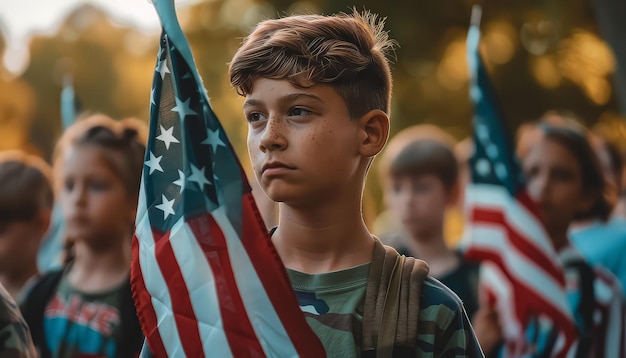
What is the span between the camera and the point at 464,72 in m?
18.3

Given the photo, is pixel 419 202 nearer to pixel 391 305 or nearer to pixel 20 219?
pixel 20 219

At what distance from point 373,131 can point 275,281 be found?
62cm

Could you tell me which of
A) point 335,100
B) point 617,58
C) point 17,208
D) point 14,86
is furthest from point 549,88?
point 14,86

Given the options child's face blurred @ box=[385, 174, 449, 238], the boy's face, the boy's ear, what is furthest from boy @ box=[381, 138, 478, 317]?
Answer: the boy's face

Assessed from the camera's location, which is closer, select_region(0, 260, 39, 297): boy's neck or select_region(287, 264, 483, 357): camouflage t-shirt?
select_region(287, 264, 483, 357): camouflage t-shirt

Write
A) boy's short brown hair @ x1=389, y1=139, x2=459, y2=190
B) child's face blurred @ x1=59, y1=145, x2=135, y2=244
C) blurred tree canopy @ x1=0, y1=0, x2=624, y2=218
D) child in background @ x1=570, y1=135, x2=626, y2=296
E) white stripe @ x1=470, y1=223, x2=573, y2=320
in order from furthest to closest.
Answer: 1. blurred tree canopy @ x1=0, y1=0, x2=624, y2=218
2. boy's short brown hair @ x1=389, y1=139, x2=459, y2=190
3. child in background @ x1=570, y1=135, x2=626, y2=296
4. white stripe @ x1=470, y1=223, x2=573, y2=320
5. child's face blurred @ x1=59, y1=145, x2=135, y2=244

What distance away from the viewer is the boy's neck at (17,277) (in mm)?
7699

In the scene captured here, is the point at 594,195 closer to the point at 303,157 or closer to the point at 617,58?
the point at 617,58

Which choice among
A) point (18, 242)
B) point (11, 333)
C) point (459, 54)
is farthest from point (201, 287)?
point (459, 54)

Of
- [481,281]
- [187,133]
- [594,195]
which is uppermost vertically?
[187,133]

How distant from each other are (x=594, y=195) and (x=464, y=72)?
10924 millimetres

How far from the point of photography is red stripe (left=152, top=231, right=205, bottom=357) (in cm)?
334

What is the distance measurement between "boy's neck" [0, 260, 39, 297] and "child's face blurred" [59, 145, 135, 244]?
5.36 feet

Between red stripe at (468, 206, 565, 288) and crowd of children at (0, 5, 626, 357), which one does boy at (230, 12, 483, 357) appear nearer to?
crowd of children at (0, 5, 626, 357)
